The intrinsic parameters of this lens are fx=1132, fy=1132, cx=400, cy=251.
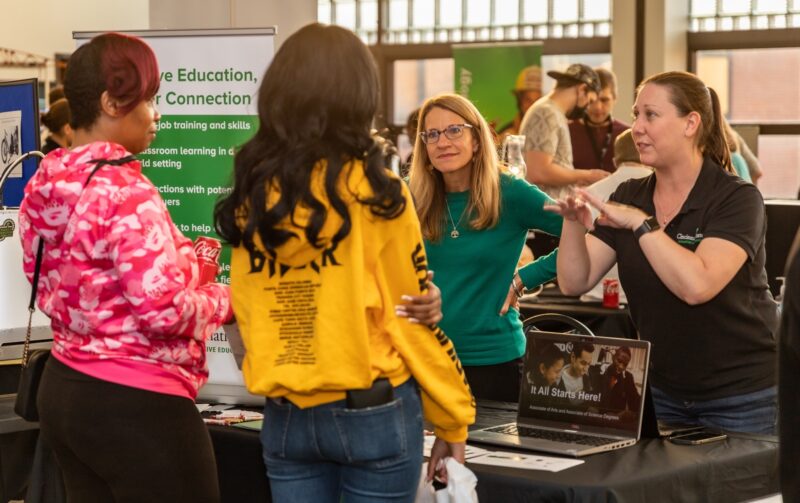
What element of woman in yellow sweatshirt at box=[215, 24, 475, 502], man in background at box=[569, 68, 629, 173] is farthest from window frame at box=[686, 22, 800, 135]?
woman in yellow sweatshirt at box=[215, 24, 475, 502]

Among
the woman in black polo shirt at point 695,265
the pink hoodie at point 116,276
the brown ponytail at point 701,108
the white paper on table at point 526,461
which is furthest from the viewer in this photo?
the brown ponytail at point 701,108

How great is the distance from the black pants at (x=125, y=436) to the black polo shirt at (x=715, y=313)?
1.11 meters

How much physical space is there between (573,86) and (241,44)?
11.6 ft

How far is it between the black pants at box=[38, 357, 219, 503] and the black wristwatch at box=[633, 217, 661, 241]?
3.51 feet

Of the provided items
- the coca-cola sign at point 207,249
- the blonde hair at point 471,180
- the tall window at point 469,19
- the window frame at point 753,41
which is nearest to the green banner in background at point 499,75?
the tall window at point 469,19

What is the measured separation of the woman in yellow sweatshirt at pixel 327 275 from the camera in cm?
175

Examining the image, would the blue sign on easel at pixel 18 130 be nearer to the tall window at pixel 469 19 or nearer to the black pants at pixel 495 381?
the black pants at pixel 495 381

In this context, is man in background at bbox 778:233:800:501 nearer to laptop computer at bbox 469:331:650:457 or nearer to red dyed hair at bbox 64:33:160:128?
laptop computer at bbox 469:331:650:457

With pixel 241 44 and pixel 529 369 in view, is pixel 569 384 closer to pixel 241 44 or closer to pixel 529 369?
pixel 529 369

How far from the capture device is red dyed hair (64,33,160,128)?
208 centimetres

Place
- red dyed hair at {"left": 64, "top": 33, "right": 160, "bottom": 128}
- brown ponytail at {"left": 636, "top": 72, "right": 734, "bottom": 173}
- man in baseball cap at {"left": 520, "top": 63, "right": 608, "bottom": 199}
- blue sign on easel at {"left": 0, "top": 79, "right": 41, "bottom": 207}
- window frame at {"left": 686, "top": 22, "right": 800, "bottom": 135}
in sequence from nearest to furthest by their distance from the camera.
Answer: red dyed hair at {"left": 64, "top": 33, "right": 160, "bottom": 128}, brown ponytail at {"left": 636, "top": 72, "right": 734, "bottom": 173}, blue sign on easel at {"left": 0, "top": 79, "right": 41, "bottom": 207}, man in baseball cap at {"left": 520, "top": 63, "right": 608, "bottom": 199}, window frame at {"left": 686, "top": 22, "right": 800, "bottom": 135}

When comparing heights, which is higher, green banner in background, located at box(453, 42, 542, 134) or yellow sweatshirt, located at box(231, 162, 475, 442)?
green banner in background, located at box(453, 42, 542, 134)

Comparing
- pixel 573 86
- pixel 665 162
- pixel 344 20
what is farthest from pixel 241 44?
pixel 344 20

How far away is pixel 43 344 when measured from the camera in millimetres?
3201
